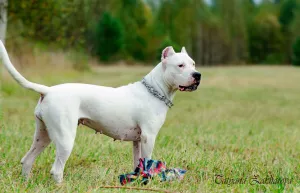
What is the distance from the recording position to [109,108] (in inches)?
187

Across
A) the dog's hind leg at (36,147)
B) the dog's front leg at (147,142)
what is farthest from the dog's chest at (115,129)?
the dog's hind leg at (36,147)

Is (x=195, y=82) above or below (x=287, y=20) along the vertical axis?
below

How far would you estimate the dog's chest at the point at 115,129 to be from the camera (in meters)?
4.79

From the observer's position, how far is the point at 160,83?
504 centimetres

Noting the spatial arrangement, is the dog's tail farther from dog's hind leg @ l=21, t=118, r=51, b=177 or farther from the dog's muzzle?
the dog's muzzle

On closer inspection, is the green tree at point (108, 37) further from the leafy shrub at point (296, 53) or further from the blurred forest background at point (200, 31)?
the leafy shrub at point (296, 53)

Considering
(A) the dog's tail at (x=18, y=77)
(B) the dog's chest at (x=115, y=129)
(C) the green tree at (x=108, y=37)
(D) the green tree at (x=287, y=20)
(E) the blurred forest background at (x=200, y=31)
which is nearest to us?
(A) the dog's tail at (x=18, y=77)

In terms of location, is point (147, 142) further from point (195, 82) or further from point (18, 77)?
point (18, 77)

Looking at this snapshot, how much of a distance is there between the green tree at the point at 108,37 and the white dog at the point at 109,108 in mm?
42067

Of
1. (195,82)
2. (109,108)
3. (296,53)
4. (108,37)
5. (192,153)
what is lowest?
(192,153)

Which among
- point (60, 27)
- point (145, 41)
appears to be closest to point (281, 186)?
point (60, 27)

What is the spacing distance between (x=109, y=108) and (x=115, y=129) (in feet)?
0.68

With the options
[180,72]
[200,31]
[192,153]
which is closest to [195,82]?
[180,72]

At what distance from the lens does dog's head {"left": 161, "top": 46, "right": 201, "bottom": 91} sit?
15.9 ft
